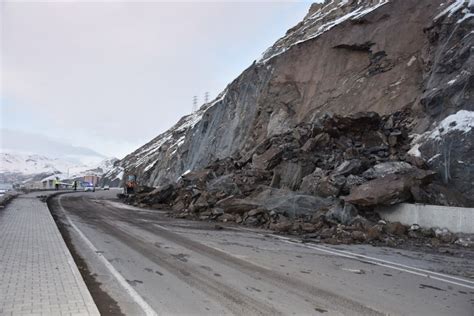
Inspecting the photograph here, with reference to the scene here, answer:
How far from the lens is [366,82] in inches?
1155

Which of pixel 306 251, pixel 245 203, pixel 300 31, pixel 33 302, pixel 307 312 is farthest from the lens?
pixel 300 31

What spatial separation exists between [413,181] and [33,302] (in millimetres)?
14634

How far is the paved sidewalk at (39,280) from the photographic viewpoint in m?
5.21

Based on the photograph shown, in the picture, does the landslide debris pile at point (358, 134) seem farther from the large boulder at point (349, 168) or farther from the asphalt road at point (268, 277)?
the asphalt road at point (268, 277)

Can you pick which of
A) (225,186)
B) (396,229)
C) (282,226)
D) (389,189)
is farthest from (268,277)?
(225,186)

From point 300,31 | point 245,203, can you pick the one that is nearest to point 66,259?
point 245,203

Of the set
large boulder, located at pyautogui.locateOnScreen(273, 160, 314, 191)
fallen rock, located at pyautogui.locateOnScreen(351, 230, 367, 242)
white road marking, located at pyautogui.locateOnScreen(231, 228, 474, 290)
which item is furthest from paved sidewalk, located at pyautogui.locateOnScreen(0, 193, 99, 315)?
large boulder, located at pyautogui.locateOnScreen(273, 160, 314, 191)

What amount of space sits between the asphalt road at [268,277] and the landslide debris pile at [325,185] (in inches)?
123

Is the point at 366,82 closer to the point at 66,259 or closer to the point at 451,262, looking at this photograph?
the point at 451,262

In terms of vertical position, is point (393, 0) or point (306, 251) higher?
point (393, 0)

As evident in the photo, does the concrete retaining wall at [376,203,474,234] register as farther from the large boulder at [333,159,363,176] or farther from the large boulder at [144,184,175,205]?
the large boulder at [144,184,175,205]

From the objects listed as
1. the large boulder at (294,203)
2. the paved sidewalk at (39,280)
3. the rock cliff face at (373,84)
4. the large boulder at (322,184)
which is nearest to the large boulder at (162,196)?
the rock cliff face at (373,84)

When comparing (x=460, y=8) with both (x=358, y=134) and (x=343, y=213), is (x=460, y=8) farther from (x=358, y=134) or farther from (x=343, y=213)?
(x=343, y=213)

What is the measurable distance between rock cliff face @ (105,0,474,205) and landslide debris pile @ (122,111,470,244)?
316mm
